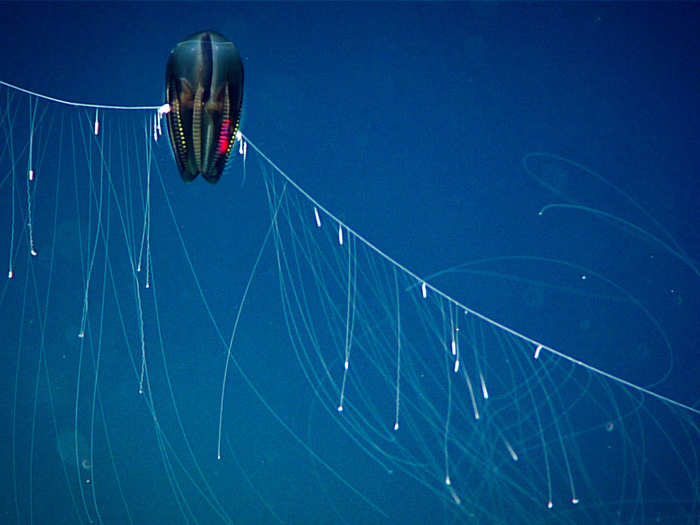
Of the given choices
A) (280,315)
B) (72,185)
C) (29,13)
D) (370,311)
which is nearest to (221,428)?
(280,315)

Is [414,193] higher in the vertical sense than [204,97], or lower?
lower

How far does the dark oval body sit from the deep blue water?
391 mm

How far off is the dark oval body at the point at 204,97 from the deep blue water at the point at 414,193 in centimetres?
39

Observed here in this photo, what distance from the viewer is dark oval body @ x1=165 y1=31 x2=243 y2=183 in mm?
2121

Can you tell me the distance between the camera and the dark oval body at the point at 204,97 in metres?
2.12

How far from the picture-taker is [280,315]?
2684 millimetres

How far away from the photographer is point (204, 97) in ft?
7.02

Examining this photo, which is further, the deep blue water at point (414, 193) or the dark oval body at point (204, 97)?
the deep blue water at point (414, 193)

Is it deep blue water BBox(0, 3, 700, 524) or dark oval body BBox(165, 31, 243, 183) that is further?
deep blue water BBox(0, 3, 700, 524)

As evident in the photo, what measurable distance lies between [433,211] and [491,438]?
96cm

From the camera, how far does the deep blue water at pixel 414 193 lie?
2.65m

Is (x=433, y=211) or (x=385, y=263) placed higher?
(x=433, y=211)

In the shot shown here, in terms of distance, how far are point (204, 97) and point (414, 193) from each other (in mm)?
959

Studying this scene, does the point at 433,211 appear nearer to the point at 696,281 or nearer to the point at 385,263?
the point at 385,263
